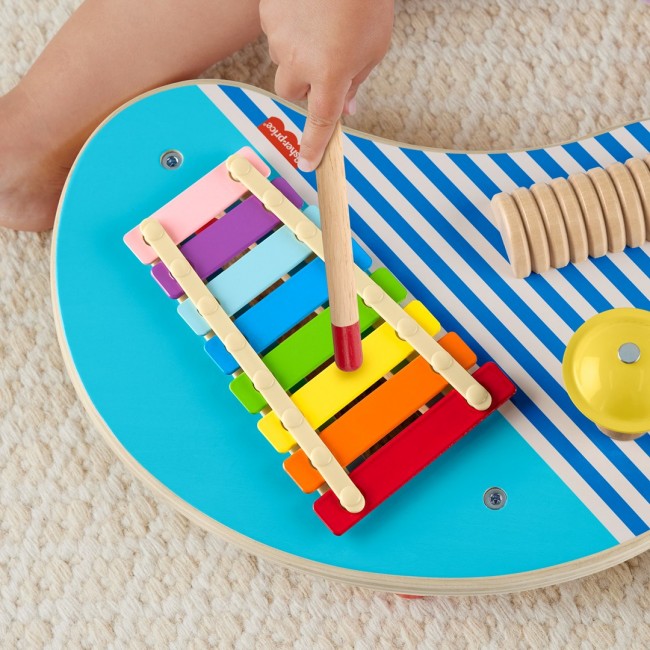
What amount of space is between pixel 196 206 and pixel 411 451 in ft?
0.95

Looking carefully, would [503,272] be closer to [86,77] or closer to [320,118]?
[320,118]

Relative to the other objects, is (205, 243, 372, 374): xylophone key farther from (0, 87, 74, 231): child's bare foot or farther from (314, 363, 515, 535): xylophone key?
(0, 87, 74, 231): child's bare foot

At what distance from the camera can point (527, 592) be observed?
0.80 m

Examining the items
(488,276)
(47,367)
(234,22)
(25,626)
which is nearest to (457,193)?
(488,276)

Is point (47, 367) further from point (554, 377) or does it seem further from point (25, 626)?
point (554, 377)

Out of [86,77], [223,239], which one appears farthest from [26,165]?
[223,239]

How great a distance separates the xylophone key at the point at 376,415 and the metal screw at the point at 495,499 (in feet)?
0.30

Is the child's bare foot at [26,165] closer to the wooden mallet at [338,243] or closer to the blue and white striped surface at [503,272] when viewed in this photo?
the blue and white striped surface at [503,272]

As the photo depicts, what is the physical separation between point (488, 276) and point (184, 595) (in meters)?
0.41

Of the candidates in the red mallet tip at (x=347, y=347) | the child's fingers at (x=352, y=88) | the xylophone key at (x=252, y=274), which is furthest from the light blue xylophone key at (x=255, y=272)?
the child's fingers at (x=352, y=88)

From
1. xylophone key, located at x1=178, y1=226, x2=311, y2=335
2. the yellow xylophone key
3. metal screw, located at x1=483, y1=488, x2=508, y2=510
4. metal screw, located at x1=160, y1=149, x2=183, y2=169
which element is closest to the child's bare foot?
metal screw, located at x1=160, y1=149, x2=183, y2=169

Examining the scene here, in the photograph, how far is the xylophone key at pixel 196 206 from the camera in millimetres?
771

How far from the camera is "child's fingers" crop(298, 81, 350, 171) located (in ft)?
1.61

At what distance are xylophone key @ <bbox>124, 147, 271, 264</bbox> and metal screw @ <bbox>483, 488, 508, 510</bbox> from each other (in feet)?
1.10
